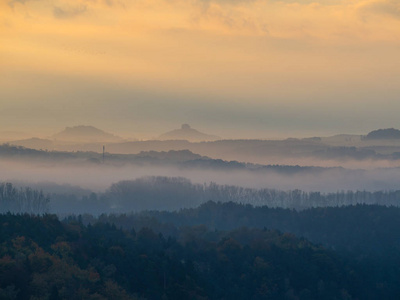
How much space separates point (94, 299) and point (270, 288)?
250 ft

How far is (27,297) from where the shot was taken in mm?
121688

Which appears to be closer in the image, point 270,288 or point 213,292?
point 213,292

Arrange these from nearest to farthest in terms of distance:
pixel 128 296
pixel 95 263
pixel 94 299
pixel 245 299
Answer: pixel 94 299 → pixel 128 296 → pixel 95 263 → pixel 245 299

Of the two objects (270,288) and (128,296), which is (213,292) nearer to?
(270,288)

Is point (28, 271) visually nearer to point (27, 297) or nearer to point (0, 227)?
point (27, 297)

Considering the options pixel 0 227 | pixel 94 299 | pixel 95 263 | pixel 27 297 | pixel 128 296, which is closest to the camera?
pixel 27 297

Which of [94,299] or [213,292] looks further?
[213,292]

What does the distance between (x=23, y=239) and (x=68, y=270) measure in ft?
91.0

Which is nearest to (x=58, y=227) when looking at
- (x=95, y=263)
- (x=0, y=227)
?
(x=0, y=227)

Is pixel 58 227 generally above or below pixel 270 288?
above

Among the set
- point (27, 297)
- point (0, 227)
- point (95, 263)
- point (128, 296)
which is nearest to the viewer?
point (27, 297)

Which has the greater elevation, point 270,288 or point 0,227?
point 0,227

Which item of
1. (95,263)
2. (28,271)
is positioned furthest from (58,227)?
(28,271)

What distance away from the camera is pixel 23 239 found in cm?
16262
